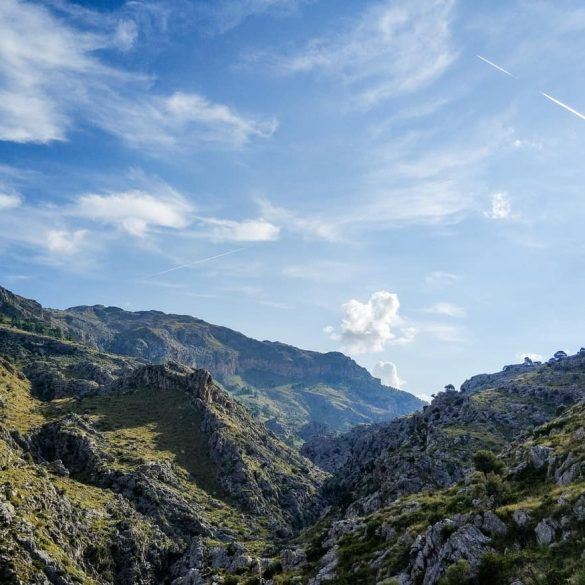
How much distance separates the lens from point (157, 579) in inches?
4695

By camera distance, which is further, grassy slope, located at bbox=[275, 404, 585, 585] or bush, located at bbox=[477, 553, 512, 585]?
bush, located at bbox=[477, 553, 512, 585]

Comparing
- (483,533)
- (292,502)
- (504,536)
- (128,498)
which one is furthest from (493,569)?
(292,502)

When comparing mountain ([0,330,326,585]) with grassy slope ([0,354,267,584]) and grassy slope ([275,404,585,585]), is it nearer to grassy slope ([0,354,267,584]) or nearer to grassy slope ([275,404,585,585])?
grassy slope ([0,354,267,584])

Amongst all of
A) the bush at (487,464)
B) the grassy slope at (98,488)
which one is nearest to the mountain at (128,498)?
the grassy slope at (98,488)

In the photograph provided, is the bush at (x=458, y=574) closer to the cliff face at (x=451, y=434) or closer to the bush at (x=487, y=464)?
the bush at (x=487, y=464)

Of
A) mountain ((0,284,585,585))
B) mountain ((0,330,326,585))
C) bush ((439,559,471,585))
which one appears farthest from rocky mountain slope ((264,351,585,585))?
mountain ((0,330,326,585))

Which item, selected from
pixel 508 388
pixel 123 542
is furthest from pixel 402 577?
pixel 508 388

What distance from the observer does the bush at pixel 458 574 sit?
1531 inches

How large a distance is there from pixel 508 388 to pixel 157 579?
479ft

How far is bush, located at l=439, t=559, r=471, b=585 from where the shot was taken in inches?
1531

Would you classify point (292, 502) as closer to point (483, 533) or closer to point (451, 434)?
point (451, 434)

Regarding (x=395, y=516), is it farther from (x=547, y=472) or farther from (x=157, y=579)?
(x=157, y=579)

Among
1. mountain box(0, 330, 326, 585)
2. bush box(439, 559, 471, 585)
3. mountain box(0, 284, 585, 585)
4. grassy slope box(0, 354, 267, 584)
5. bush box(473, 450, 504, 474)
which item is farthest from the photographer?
grassy slope box(0, 354, 267, 584)

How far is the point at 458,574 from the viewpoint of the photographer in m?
39.5
